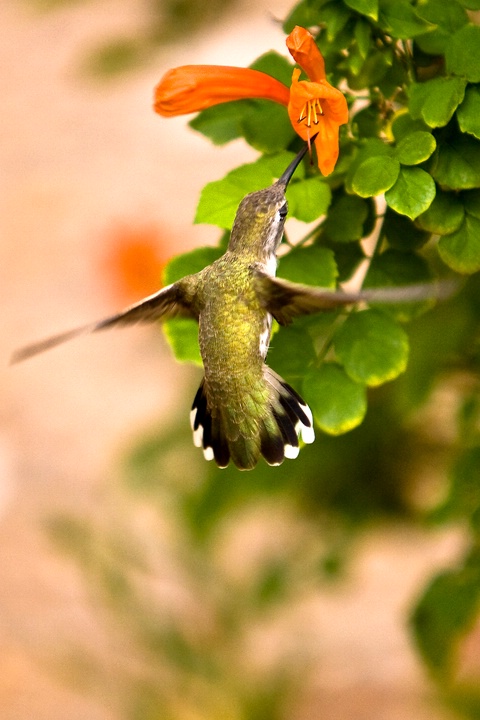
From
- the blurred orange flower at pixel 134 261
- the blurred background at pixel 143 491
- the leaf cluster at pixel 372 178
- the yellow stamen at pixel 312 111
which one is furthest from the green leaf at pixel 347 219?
the blurred orange flower at pixel 134 261

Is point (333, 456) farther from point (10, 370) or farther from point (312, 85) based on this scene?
point (10, 370)

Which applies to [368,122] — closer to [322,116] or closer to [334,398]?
[322,116]

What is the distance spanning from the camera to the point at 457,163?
0.86 meters

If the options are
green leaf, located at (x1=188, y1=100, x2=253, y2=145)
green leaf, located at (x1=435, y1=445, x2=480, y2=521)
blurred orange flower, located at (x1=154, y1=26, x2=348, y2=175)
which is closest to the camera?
blurred orange flower, located at (x1=154, y1=26, x2=348, y2=175)

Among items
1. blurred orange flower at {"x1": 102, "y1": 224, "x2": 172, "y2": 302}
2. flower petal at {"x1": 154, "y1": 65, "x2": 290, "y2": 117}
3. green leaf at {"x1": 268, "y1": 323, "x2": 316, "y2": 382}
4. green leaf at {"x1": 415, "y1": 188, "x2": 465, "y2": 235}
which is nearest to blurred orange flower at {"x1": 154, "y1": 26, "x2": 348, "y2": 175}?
flower petal at {"x1": 154, "y1": 65, "x2": 290, "y2": 117}

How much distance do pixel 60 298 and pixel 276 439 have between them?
500 cm

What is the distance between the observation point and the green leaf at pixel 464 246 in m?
0.88

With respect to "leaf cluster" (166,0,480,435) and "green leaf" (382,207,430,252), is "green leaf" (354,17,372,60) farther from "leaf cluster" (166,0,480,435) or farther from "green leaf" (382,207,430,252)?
"green leaf" (382,207,430,252)

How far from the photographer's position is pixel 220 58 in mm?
5230

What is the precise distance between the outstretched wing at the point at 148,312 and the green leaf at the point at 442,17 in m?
0.36

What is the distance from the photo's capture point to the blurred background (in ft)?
6.53

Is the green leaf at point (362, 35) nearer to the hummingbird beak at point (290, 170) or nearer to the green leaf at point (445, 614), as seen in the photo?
the hummingbird beak at point (290, 170)

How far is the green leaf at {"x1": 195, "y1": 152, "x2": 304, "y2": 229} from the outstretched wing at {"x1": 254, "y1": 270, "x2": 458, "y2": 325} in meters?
0.08

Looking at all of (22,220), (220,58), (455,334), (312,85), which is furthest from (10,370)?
(312,85)
